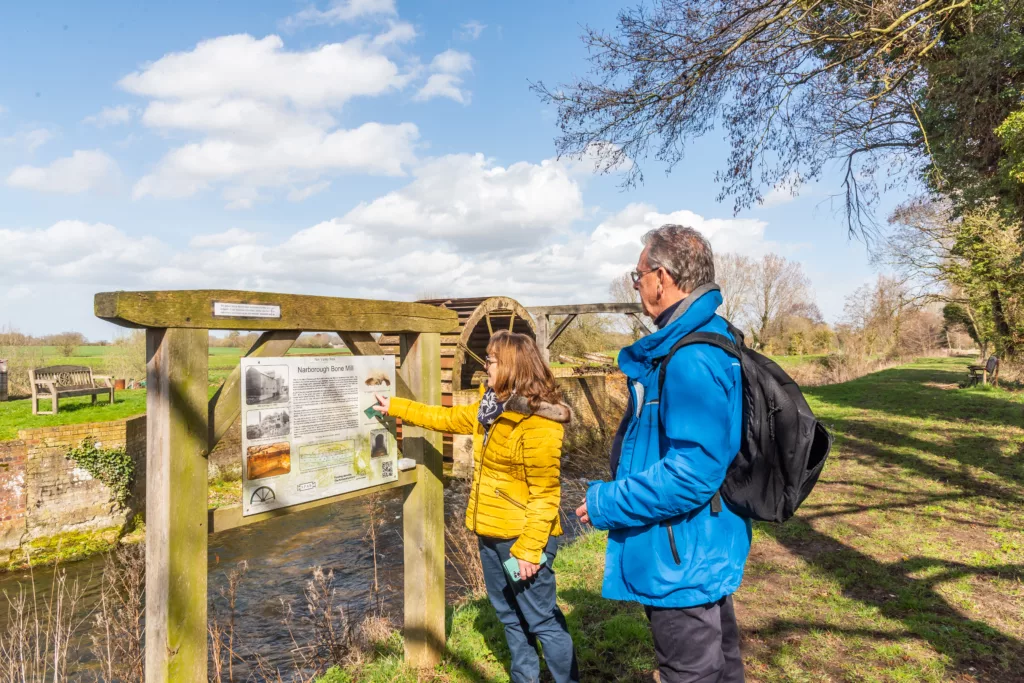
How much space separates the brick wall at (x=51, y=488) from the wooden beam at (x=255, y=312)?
1018 centimetres

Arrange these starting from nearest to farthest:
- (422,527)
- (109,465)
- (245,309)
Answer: (245,309) → (422,527) → (109,465)

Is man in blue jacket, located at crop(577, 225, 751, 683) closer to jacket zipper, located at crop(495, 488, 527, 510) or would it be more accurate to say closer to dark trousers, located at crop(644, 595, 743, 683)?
dark trousers, located at crop(644, 595, 743, 683)

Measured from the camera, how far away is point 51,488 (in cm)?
1011

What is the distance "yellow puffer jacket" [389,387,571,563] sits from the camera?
238 centimetres

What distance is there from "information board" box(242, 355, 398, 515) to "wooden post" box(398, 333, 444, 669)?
23 cm

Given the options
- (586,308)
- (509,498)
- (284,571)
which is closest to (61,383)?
(284,571)

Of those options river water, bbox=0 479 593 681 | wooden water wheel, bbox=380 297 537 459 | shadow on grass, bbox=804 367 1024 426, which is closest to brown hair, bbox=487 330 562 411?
river water, bbox=0 479 593 681

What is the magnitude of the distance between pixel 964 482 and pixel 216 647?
7.96 meters

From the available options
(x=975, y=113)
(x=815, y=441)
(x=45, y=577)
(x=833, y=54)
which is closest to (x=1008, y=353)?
(x=975, y=113)

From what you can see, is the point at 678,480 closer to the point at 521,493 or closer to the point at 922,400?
the point at 521,493

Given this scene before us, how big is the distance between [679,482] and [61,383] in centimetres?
1562

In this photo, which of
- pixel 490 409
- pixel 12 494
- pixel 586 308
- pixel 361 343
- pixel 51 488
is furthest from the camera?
pixel 586 308

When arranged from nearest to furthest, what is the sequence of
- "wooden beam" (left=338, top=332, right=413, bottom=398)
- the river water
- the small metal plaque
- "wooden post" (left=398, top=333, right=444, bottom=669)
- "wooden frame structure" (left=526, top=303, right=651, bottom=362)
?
1. the small metal plaque
2. "wooden beam" (left=338, top=332, right=413, bottom=398)
3. "wooden post" (left=398, top=333, right=444, bottom=669)
4. the river water
5. "wooden frame structure" (left=526, top=303, right=651, bottom=362)

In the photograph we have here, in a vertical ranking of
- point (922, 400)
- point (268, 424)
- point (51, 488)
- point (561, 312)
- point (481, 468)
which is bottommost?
point (51, 488)
